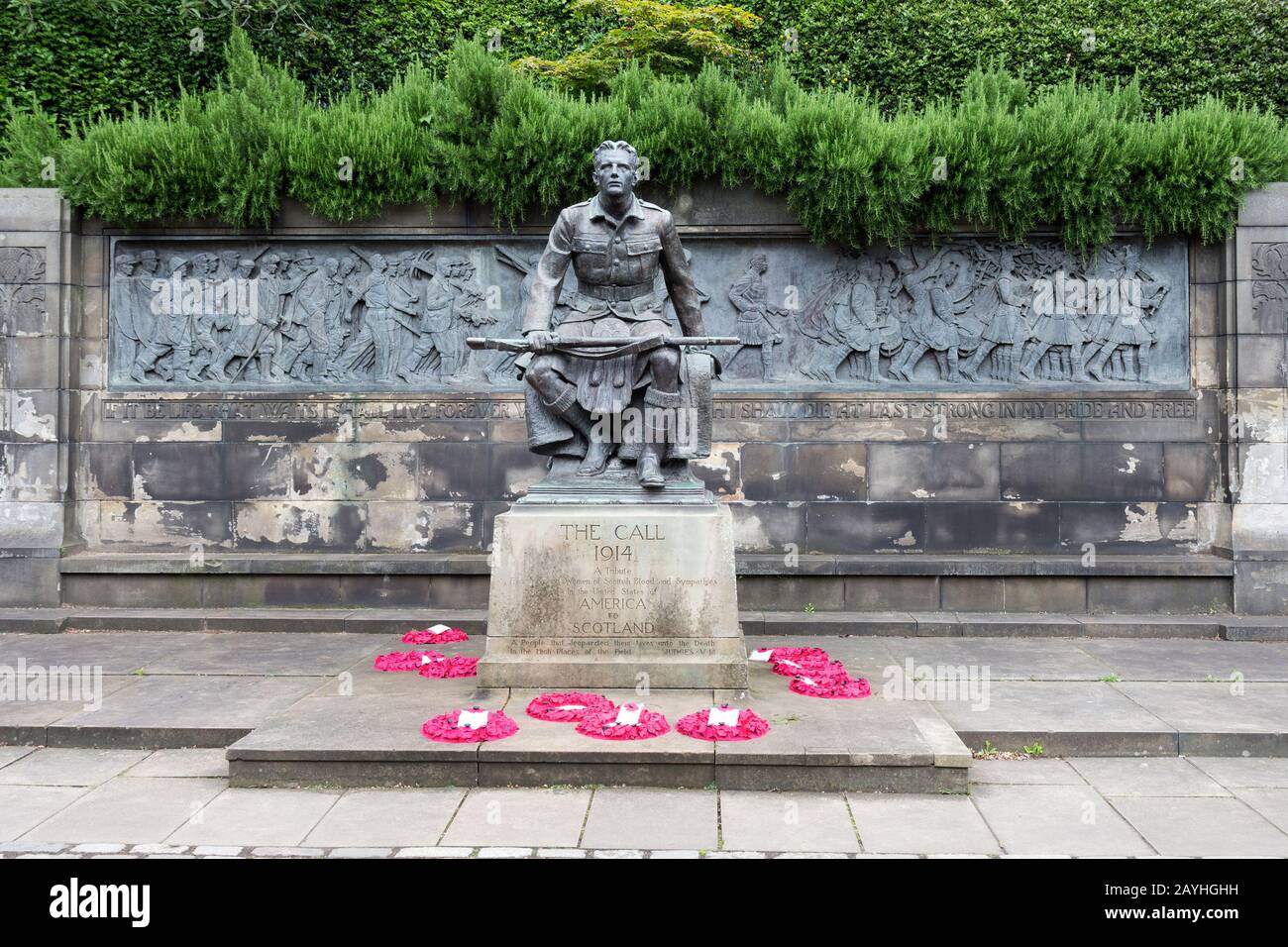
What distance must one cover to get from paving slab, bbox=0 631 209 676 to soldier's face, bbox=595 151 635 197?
17.6 feet

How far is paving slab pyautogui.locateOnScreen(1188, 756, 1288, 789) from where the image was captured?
585cm

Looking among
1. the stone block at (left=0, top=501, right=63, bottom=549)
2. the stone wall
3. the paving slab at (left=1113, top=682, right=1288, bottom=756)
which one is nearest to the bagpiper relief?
the stone wall

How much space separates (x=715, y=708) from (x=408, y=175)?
6.73 meters

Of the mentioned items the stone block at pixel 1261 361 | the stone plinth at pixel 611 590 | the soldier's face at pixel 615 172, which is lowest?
the stone plinth at pixel 611 590

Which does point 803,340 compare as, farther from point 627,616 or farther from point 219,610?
point 219,610

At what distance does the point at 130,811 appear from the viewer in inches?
211

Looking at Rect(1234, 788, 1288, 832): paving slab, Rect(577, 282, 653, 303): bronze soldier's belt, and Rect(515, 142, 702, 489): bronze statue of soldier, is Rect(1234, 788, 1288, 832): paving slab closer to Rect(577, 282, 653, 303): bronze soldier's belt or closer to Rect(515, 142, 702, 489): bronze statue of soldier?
Rect(515, 142, 702, 489): bronze statue of soldier

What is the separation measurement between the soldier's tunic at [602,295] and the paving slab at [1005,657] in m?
3.17

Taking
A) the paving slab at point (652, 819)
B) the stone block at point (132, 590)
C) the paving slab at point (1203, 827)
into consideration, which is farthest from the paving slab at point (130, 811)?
the paving slab at point (1203, 827)

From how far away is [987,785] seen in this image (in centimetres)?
577

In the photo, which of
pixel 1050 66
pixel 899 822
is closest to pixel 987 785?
pixel 899 822

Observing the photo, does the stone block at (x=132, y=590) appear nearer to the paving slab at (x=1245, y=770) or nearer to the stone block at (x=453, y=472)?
the stone block at (x=453, y=472)

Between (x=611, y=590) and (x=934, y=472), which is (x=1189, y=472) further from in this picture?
(x=611, y=590)

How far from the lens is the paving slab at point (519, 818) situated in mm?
4898
